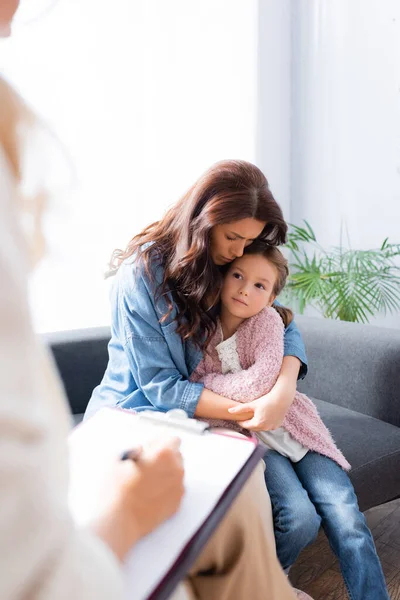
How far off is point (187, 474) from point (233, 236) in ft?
2.80

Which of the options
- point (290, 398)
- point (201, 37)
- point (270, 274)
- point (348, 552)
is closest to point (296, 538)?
point (348, 552)

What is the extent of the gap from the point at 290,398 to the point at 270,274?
34cm

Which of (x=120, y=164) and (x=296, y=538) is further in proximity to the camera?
(x=120, y=164)

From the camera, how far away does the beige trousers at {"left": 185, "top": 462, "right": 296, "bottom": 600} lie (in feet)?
2.51

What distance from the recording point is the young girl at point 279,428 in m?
1.28

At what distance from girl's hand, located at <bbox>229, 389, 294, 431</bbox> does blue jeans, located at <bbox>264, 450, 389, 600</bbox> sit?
0.13 meters

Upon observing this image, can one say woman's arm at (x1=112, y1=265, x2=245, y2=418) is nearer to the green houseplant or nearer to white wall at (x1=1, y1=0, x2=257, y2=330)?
white wall at (x1=1, y1=0, x2=257, y2=330)

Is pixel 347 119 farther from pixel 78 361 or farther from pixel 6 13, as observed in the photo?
pixel 6 13

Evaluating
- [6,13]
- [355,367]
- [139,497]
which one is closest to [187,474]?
[139,497]

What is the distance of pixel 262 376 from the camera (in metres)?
1.41

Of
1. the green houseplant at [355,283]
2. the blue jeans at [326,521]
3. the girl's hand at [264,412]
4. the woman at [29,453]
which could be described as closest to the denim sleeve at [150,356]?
the girl's hand at [264,412]

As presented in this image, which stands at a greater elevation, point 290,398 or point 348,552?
Answer: point 290,398

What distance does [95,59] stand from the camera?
2.33 m

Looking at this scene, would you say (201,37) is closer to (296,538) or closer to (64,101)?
(64,101)
